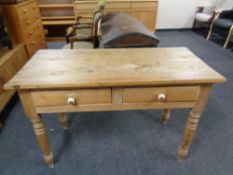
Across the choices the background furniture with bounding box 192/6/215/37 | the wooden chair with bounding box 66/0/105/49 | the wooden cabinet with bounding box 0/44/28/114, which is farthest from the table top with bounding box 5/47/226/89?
the background furniture with bounding box 192/6/215/37

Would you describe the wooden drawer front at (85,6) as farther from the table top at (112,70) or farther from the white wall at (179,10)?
the table top at (112,70)

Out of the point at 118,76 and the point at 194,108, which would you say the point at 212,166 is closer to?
the point at 194,108

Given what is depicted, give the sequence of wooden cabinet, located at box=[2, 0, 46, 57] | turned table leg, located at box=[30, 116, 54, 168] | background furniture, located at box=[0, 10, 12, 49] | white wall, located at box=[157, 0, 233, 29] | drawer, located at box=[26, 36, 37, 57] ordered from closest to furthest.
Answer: turned table leg, located at box=[30, 116, 54, 168] → background furniture, located at box=[0, 10, 12, 49] → wooden cabinet, located at box=[2, 0, 46, 57] → drawer, located at box=[26, 36, 37, 57] → white wall, located at box=[157, 0, 233, 29]

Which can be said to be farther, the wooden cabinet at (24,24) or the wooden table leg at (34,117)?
the wooden cabinet at (24,24)

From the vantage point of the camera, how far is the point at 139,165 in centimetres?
133

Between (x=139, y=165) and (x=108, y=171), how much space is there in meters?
0.23

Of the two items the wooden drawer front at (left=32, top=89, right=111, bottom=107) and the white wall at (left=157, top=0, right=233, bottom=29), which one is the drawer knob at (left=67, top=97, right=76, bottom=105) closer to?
the wooden drawer front at (left=32, top=89, right=111, bottom=107)

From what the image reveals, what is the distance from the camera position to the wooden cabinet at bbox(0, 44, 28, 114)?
174cm

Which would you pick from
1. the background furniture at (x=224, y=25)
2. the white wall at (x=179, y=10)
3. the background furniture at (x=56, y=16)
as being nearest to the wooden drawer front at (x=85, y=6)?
the background furniture at (x=56, y=16)

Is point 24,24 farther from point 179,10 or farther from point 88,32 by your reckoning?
point 179,10

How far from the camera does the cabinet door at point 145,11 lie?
400 cm

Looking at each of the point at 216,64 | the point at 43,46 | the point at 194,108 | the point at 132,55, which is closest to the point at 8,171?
the point at 132,55

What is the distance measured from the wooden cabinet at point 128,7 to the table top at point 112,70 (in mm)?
2993

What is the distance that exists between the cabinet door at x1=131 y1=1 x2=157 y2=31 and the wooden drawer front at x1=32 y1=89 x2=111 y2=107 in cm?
357
